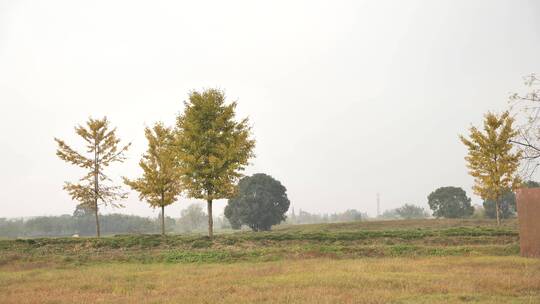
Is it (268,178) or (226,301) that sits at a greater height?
(268,178)

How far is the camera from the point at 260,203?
60.2 meters

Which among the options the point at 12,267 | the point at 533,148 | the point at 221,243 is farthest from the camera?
the point at 221,243

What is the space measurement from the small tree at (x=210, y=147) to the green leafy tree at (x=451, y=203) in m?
51.2

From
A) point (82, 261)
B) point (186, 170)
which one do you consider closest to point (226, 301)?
point (82, 261)

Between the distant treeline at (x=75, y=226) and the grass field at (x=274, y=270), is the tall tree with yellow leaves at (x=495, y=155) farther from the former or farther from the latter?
the distant treeline at (x=75, y=226)

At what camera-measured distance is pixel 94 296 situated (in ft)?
37.8

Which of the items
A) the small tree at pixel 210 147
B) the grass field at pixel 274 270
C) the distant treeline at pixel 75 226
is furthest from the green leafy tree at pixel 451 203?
the distant treeline at pixel 75 226

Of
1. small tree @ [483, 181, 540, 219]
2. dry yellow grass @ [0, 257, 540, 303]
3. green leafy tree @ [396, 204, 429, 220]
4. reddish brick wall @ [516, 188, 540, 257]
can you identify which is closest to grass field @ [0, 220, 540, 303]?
dry yellow grass @ [0, 257, 540, 303]

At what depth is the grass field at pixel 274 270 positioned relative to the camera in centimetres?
1102

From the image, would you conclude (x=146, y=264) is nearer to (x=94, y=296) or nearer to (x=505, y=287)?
(x=94, y=296)

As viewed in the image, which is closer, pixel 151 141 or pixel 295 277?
pixel 295 277

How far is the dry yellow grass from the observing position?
34.6 feet

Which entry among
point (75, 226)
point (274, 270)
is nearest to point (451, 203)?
point (274, 270)

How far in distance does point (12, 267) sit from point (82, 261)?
123 inches
